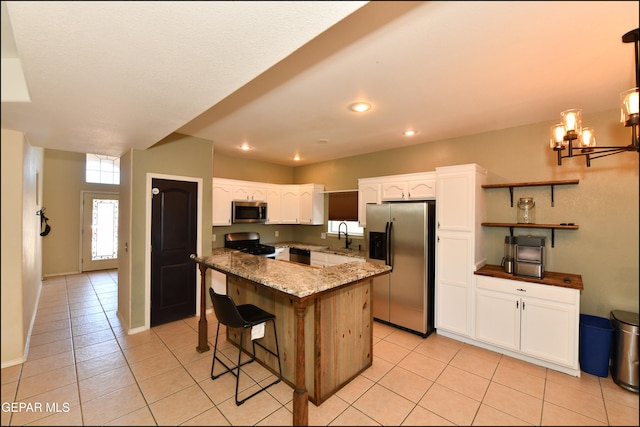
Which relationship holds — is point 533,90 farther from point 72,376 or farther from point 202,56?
point 72,376

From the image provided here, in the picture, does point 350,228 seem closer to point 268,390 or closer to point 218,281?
point 218,281

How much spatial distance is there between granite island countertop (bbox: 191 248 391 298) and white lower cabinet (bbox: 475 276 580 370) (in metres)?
1.44

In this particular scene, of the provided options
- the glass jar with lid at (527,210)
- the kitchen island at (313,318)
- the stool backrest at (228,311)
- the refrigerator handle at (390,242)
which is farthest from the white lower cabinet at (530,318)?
the stool backrest at (228,311)

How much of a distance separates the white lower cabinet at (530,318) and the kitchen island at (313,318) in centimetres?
138

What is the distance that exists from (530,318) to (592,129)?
1817 mm

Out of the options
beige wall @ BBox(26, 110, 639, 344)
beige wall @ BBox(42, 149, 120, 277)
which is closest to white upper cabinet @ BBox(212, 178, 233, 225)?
beige wall @ BBox(26, 110, 639, 344)

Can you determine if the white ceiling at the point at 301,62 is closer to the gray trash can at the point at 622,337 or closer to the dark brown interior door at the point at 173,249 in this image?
the dark brown interior door at the point at 173,249

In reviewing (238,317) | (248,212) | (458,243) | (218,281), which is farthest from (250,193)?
(458,243)

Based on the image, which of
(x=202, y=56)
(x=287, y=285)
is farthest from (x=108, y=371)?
(x=202, y=56)

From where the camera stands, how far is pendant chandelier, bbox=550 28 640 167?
131 centimetres

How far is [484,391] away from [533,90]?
2.41 m

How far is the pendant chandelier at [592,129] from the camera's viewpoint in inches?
51.4

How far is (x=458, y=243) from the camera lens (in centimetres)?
307

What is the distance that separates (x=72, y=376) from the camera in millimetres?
2041
